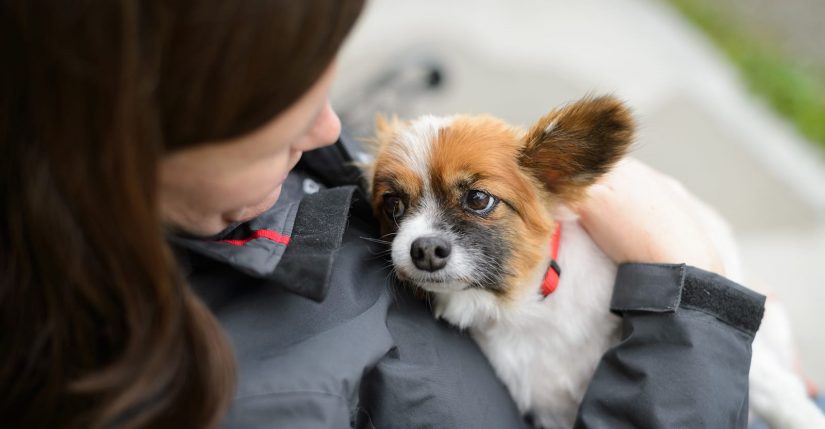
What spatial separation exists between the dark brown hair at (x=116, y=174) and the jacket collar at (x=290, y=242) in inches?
7.3

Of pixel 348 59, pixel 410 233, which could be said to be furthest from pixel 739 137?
pixel 410 233

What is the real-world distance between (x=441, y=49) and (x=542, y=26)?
0.87 meters

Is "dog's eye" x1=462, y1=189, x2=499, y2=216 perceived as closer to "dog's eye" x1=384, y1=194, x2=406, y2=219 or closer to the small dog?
the small dog

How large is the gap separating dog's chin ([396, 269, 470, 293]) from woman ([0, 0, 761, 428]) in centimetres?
17

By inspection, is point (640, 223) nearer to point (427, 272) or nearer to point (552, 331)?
point (552, 331)

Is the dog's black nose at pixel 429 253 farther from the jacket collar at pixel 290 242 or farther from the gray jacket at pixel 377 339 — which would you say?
the jacket collar at pixel 290 242

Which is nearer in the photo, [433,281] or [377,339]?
[377,339]

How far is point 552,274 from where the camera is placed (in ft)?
6.03

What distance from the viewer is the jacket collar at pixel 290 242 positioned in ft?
4.22

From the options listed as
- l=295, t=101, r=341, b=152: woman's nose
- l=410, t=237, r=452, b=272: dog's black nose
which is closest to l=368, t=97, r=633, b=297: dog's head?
l=410, t=237, r=452, b=272: dog's black nose

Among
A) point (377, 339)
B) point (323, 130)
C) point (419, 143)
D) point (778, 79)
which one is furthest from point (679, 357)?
point (778, 79)

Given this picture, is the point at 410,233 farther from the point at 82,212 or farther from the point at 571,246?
the point at 82,212

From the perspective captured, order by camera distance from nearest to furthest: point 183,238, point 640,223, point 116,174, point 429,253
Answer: point 116,174 → point 183,238 → point 429,253 → point 640,223

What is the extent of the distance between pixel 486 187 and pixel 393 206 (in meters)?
0.24
